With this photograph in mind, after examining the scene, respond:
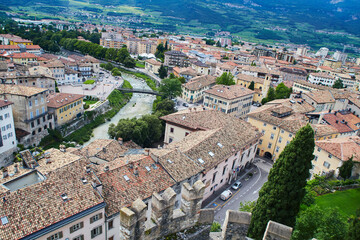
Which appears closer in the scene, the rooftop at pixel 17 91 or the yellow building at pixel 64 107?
the rooftop at pixel 17 91

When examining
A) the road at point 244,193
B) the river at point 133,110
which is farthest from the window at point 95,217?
the river at point 133,110

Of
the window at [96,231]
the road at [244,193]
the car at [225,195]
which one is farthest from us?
the car at [225,195]

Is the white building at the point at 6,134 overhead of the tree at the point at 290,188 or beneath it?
beneath

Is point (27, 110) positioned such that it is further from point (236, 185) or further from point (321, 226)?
point (321, 226)

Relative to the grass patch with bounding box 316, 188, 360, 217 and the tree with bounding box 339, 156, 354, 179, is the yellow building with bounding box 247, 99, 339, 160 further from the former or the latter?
the grass patch with bounding box 316, 188, 360, 217

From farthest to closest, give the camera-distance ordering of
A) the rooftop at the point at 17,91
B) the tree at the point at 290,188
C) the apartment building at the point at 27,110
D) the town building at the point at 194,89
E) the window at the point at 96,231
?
1. the town building at the point at 194,89
2. the apartment building at the point at 27,110
3. the rooftop at the point at 17,91
4. the window at the point at 96,231
5. the tree at the point at 290,188

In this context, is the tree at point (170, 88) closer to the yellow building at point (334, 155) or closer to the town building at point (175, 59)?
the yellow building at point (334, 155)

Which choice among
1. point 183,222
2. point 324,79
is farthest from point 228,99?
point 324,79

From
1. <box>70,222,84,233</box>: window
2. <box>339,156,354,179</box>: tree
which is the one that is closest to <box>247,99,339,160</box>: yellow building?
<box>339,156,354,179</box>: tree
